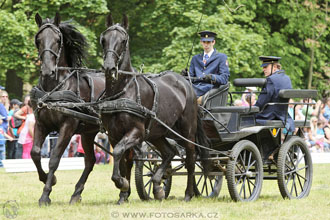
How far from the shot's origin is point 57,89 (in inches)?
369

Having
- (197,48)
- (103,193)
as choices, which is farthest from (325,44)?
(103,193)

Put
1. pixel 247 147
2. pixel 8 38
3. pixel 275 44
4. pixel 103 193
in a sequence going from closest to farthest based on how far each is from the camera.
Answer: pixel 247 147 → pixel 103 193 → pixel 8 38 → pixel 275 44

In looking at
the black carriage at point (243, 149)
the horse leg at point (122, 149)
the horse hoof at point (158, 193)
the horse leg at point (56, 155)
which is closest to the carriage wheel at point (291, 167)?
the black carriage at point (243, 149)

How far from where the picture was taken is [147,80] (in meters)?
9.20

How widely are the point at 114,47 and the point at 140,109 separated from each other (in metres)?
0.83

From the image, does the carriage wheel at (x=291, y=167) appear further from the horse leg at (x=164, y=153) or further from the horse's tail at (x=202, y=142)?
the horse leg at (x=164, y=153)

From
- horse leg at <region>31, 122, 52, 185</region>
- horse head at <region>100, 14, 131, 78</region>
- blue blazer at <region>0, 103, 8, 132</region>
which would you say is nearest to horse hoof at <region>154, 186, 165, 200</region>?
horse leg at <region>31, 122, 52, 185</region>

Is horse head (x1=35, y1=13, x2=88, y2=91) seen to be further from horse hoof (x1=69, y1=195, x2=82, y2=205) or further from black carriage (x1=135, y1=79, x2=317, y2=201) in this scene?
black carriage (x1=135, y1=79, x2=317, y2=201)

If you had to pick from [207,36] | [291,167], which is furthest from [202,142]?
[207,36]

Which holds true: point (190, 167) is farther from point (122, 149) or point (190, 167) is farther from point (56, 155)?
point (56, 155)

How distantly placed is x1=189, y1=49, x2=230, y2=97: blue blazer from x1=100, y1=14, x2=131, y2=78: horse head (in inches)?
73.6

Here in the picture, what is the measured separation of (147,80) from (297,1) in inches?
597

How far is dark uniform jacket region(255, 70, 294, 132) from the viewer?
10.6 metres

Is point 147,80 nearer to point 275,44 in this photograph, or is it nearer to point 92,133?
point 92,133
